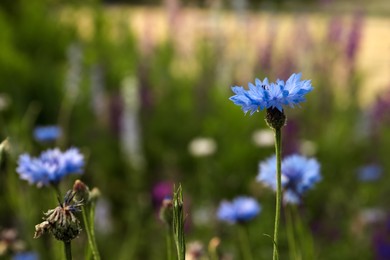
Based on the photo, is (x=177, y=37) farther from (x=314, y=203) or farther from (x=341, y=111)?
(x=314, y=203)

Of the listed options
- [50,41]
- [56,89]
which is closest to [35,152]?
[56,89]

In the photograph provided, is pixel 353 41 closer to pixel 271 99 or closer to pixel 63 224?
pixel 271 99

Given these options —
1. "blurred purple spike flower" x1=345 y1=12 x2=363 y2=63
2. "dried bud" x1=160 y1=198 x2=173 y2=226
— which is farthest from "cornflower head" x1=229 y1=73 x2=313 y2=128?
"blurred purple spike flower" x1=345 y1=12 x2=363 y2=63

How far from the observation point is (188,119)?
341 centimetres

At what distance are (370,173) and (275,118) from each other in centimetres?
218

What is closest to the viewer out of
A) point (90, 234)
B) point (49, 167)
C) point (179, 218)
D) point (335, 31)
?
point (179, 218)

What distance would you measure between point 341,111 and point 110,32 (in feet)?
4.46

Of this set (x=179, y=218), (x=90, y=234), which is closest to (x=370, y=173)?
(x=90, y=234)

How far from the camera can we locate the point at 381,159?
3.18m

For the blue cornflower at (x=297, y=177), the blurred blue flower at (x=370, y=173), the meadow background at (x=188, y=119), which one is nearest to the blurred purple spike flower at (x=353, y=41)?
the meadow background at (x=188, y=119)

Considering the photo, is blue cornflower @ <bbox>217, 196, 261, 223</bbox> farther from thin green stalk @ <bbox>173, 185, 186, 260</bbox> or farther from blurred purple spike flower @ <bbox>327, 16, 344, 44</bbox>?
blurred purple spike flower @ <bbox>327, 16, 344, 44</bbox>

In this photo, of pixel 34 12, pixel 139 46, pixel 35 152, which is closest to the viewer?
pixel 35 152

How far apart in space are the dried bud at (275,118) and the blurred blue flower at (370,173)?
2163 mm

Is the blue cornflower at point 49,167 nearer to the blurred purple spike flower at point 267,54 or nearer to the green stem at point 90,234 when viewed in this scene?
the green stem at point 90,234
